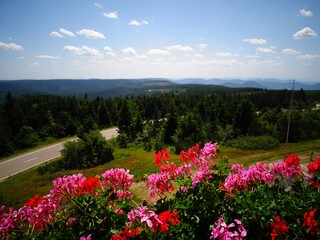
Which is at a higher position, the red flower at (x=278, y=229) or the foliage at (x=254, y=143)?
the red flower at (x=278, y=229)

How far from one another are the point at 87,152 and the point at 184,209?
3251cm

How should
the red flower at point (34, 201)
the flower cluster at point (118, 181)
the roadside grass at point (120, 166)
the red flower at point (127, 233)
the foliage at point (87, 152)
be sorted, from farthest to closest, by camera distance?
the foliage at point (87, 152), the roadside grass at point (120, 166), the flower cluster at point (118, 181), the red flower at point (34, 201), the red flower at point (127, 233)

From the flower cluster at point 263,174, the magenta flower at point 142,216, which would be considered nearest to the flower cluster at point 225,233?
the magenta flower at point 142,216

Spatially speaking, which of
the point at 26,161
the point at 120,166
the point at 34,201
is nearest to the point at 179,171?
the point at 34,201

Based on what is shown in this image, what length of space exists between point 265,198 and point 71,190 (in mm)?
2350

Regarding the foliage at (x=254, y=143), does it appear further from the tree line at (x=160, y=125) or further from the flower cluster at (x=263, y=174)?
the flower cluster at (x=263, y=174)

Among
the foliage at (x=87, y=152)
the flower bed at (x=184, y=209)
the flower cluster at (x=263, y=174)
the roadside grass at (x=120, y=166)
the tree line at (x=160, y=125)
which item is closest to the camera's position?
the flower bed at (x=184, y=209)

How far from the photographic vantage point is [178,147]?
114ft

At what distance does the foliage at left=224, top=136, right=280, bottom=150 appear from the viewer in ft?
111

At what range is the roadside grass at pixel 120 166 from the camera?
19234 mm

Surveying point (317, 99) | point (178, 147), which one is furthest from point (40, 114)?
point (317, 99)

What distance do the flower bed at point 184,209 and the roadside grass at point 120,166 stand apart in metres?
11.8

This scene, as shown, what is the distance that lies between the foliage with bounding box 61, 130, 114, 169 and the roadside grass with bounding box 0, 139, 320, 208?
1715 mm

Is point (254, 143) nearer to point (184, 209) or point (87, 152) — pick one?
point (87, 152)
